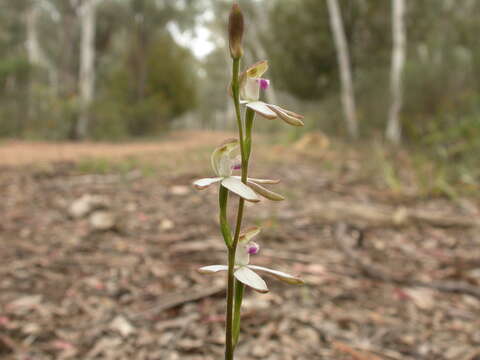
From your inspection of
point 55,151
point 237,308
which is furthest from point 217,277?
point 55,151

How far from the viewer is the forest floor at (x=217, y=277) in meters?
1.64

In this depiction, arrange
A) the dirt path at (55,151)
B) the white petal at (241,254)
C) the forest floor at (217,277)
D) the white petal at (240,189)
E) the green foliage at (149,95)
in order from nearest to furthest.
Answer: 1. the white petal at (240,189)
2. the white petal at (241,254)
3. the forest floor at (217,277)
4. the dirt path at (55,151)
5. the green foliage at (149,95)

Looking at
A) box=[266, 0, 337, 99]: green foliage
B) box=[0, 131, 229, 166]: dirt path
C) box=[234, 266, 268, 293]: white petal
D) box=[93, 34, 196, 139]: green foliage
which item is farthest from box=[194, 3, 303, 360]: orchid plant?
box=[266, 0, 337, 99]: green foliage

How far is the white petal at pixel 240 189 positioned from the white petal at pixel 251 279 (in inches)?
5.0

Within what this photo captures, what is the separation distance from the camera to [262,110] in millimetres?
613

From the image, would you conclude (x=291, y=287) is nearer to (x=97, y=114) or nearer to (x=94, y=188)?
(x=94, y=188)

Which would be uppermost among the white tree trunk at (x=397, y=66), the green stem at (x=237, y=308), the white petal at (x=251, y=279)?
the white tree trunk at (x=397, y=66)

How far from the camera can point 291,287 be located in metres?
2.12

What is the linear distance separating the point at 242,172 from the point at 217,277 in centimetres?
165

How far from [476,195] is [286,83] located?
10183mm

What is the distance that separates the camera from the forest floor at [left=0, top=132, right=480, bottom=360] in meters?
1.64

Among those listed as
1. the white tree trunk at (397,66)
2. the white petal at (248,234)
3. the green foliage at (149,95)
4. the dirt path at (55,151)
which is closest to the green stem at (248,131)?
the white petal at (248,234)

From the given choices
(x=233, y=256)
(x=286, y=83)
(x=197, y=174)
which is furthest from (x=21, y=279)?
(x=286, y=83)

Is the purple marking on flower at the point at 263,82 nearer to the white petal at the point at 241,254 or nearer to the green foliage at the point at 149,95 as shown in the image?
the white petal at the point at 241,254
